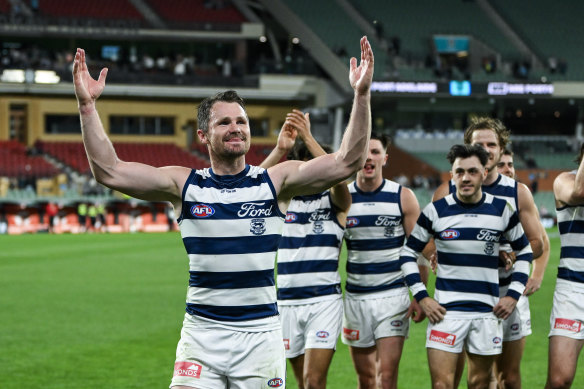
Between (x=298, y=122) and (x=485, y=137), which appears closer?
(x=298, y=122)

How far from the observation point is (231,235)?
4.50 metres

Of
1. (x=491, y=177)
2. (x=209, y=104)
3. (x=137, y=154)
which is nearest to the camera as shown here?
(x=209, y=104)

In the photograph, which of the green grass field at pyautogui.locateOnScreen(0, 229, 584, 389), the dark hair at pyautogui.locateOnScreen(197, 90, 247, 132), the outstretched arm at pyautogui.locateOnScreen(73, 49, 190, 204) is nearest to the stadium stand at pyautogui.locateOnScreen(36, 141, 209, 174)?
the green grass field at pyautogui.locateOnScreen(0, 229, 584, 389)

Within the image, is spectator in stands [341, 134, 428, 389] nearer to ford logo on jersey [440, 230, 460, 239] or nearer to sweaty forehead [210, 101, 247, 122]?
ford logo on jersey [440, 230, 460, 239]

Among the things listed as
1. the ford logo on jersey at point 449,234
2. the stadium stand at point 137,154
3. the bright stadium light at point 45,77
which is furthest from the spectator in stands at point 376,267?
the bright stadium light at point 45,77

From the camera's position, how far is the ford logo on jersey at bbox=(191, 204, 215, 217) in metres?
4.52

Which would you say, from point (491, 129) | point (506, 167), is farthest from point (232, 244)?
point (506, 167)

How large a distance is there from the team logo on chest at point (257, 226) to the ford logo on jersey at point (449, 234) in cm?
210

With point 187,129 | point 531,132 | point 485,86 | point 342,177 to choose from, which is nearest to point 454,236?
point 342,177

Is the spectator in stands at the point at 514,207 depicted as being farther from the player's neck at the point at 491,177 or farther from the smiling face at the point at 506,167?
the smiling face at the point at 506,167

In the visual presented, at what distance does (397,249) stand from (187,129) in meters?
42.8

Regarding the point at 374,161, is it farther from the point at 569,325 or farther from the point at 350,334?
the point at 569,325

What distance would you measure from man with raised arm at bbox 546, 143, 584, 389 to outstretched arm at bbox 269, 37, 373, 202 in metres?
2.45

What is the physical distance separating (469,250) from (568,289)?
2.93 feet
